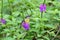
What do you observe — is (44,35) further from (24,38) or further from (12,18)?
(12,18)

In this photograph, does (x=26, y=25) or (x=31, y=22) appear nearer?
(x=26, y=25)

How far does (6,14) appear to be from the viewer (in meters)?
2.68

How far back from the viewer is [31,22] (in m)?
2.42

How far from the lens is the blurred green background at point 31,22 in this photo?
2320 mm

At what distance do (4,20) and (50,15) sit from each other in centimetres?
52

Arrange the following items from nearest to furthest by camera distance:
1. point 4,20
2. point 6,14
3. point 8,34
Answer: point 8,34 < point 4,20 < point 6,14

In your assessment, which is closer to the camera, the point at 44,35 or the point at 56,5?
Result: the point at 44,35

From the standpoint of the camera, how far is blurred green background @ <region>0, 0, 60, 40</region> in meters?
2.32

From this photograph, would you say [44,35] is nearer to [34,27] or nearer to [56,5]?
[34,27]

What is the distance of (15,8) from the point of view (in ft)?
9.13

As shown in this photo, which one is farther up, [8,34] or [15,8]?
[15,8]

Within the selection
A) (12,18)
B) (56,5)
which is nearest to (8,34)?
(12,18)

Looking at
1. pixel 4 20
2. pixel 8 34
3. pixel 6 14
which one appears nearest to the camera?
pixel 8 34

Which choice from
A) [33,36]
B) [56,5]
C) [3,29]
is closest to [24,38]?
[33,36]
